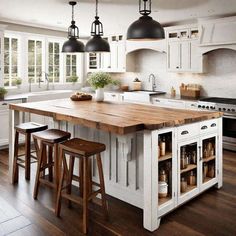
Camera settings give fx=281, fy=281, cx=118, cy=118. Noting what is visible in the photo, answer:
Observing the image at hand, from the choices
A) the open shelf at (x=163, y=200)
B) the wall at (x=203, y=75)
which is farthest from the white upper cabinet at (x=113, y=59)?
the open shelf at (x=163, y=200)

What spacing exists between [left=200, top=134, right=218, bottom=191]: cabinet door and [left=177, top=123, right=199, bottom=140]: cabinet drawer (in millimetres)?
244

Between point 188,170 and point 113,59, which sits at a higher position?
point 113,59

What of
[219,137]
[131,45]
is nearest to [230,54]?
[131,45]

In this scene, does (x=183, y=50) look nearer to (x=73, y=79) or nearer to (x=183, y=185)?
(x=73, y=79)

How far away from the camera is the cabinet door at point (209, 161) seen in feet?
10.6

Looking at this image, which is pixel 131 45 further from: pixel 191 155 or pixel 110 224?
pixel 110 224

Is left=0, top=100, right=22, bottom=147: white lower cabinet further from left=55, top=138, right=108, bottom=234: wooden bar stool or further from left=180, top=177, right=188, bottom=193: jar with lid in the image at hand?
left=180, top=177, right=188, bottom=193: jar with lid

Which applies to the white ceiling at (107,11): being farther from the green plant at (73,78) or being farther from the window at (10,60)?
the green plant at (73,78)

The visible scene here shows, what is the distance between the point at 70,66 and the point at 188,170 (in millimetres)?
5382

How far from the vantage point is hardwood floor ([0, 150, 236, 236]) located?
2.53 metres

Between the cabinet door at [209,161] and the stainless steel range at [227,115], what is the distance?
1756 mm

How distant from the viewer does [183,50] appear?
19.0ft

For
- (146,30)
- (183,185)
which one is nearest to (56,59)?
(146,30)

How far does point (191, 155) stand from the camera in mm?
3160
